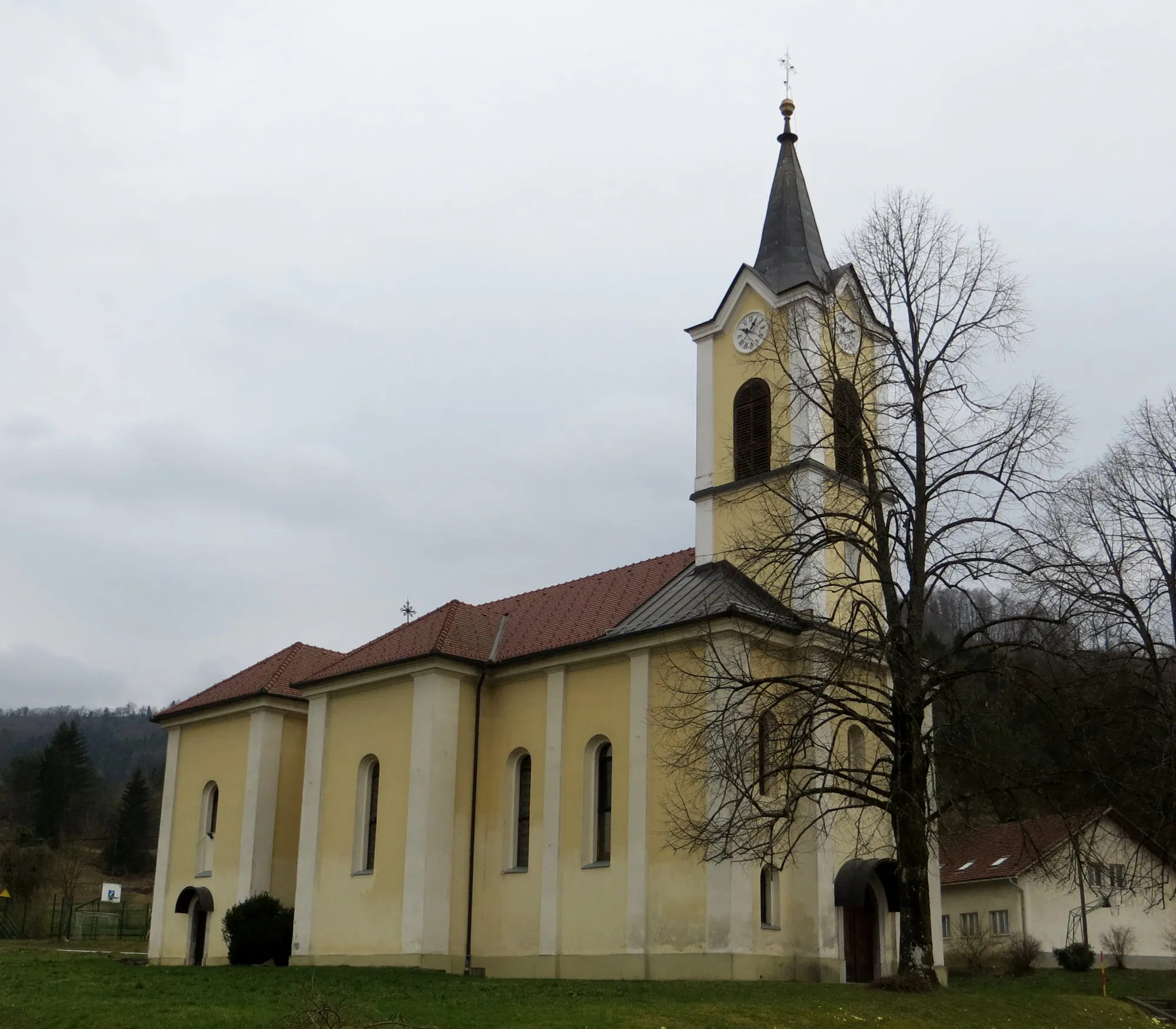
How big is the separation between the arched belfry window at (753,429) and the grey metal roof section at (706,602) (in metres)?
2.50

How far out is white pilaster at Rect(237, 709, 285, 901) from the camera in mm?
33594

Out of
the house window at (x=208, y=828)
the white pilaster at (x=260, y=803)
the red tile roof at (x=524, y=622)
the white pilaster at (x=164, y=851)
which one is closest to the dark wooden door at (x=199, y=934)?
the house window at (x=208, y=828)

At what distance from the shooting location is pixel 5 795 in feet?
352

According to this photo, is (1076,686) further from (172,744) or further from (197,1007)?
(172,744)

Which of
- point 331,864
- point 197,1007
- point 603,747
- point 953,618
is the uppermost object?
point 953,618

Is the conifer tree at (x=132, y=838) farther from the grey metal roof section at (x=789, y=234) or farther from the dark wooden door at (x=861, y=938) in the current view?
the dark wooden door at (x=861, y=938)

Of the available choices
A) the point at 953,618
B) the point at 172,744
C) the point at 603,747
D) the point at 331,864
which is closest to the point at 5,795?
the point at 172,744

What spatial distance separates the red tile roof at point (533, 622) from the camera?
97.9 feet

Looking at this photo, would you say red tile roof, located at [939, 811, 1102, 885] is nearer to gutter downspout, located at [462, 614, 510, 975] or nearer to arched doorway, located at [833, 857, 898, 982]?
arched doorway, located at [833, 857, 898, 982]

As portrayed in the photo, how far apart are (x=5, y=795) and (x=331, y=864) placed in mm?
89646

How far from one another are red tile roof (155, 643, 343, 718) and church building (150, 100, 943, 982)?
0.63ft

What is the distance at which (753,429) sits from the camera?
99.9 feet

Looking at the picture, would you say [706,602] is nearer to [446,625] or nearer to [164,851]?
[446,625]

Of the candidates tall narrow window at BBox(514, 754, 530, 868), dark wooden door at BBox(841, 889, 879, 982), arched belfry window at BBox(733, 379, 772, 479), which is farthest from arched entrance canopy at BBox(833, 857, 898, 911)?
arched belfry window at BBox(733, 379, 772, 479)
